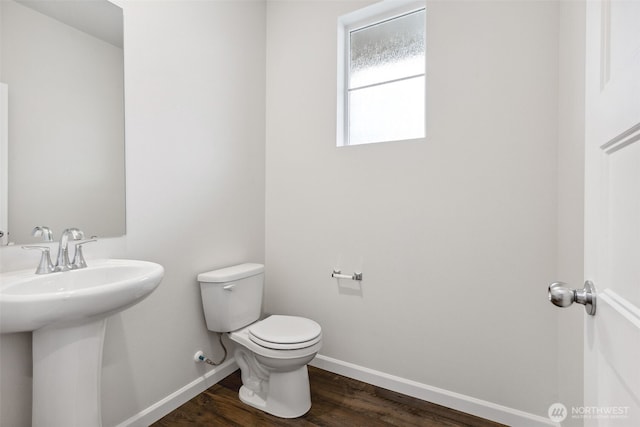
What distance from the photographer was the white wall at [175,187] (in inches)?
56.4

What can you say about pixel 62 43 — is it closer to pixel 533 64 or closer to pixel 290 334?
pixel 290 334

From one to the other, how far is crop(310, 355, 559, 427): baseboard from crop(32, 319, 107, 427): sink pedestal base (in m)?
1.36

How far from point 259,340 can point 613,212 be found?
4.94ft

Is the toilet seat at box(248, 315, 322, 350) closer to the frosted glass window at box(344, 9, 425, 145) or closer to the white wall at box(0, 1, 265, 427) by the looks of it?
the white wall at box(0, 1, 265, 427)

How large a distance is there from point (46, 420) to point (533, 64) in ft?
7.98

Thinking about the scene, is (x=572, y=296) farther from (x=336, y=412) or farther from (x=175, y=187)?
(x=175, y=187)

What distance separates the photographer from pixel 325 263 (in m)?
2.09

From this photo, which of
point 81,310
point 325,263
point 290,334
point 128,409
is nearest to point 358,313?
point 325,263

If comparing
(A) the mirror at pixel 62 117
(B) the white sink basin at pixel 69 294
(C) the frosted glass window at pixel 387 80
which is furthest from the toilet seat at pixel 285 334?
(C) the frosted glass window at pixel 387 80

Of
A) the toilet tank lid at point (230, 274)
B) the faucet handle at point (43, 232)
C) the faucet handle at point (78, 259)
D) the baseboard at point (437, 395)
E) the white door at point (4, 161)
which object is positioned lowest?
the baseboard at point (437, 395)

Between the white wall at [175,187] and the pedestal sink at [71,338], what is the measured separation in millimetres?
158

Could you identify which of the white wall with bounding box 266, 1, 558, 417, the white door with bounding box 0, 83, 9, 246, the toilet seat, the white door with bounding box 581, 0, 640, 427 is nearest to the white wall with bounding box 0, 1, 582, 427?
the white wall with bounding box 266, 1, 558, 417

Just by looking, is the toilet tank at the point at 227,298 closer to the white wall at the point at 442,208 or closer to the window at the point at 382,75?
the white wall at the point at 442,208

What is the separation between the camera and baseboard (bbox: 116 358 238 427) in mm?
1520
